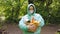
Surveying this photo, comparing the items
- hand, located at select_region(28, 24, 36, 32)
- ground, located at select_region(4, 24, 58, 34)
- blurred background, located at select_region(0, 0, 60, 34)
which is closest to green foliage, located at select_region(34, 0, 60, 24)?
blurred background, located at select_region(0, 0, 60, 34)

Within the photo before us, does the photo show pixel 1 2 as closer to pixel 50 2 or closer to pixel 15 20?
pixel 15 20

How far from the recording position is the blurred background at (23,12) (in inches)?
489

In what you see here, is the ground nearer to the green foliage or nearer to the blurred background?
the blurred background

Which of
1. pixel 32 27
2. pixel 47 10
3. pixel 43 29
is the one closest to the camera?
pixel 32 27

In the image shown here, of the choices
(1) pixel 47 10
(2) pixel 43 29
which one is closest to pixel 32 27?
(2) pixel 43 29

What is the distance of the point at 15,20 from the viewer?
1314cm

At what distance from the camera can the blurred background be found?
1241 cm

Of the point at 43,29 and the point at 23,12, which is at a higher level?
the point at 23,12

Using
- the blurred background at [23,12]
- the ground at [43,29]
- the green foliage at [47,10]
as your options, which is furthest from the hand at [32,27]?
the green foliage at [47,10]

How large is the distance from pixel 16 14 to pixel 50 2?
1718 millimetres

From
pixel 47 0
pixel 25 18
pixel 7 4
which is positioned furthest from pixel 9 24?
pixel 25 18

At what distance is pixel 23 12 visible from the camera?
1240cm

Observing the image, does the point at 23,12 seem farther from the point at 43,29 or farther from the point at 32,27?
the point at 32,27

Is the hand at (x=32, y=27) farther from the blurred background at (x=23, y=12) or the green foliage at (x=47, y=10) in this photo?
the green foliage at (x=47, y=10)
